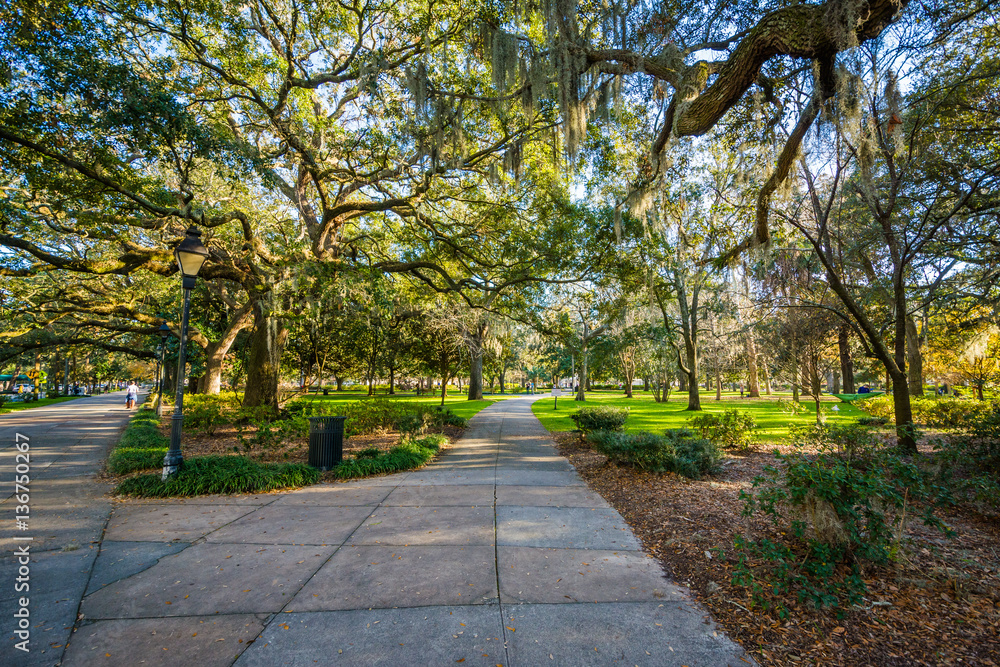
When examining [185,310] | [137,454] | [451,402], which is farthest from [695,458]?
[451,402]

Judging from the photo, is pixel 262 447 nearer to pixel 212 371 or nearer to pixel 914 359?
pixel 212 371

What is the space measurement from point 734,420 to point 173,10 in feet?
46.1

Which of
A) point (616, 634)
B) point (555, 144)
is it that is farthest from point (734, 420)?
point (616, 634)

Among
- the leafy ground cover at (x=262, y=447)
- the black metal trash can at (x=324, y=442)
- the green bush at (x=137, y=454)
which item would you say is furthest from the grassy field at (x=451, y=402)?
the black metal trash can at (x=324, y=442)

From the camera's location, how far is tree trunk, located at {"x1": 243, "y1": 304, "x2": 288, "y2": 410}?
12.6m

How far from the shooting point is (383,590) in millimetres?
3195

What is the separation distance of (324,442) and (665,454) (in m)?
6.00

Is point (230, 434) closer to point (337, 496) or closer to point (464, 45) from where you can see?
point (337, 496)

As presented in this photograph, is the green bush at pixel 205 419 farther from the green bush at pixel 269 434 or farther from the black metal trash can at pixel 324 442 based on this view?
the black metal trash can at pixel 324 442

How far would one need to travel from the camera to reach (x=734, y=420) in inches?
368

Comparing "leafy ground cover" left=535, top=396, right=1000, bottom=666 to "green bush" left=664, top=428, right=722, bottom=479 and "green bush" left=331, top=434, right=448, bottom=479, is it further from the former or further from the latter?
"green bush" left=331, top=434, right=448, bottom=479

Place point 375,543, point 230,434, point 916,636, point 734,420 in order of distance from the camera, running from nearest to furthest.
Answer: point 916,636, point 375,543, point 734,420, point 230,434

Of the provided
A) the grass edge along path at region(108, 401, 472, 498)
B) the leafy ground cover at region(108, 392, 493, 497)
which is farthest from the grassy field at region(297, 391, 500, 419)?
the grass edge along path at region(108, 401, 472, 498)

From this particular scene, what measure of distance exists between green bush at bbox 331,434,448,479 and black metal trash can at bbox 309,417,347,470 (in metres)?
0.24
